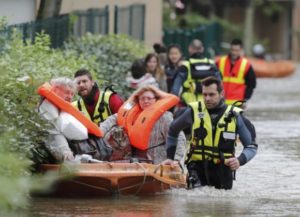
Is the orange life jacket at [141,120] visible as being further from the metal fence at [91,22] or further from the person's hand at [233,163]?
the metal fence at [91,22]

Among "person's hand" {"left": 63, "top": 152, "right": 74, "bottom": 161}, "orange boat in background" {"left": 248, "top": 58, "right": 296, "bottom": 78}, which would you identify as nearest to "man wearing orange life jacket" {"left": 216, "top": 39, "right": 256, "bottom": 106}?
"person's hand" {"left": 63, "top": 152, "right": 74, "bottom": 161}

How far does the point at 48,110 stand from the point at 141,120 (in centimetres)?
136

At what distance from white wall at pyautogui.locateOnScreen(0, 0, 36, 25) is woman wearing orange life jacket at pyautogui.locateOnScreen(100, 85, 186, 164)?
280 inches

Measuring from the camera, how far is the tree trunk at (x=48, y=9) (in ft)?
75.6

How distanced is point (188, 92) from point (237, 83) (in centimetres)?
140

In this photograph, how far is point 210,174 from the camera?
13867 millimetres

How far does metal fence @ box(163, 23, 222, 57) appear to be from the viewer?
3391 cm

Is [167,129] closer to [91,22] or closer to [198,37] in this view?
[91,22]

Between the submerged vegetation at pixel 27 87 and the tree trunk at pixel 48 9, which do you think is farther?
the tree trunk at pixel 48 9

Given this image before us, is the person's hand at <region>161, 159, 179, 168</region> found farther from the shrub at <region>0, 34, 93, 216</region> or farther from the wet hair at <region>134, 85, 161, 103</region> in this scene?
the shrub at <region>0, 34, 93, 216</region>

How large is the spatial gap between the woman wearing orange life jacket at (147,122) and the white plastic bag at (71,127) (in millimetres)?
794

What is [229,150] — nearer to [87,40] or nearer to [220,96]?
[220,96]

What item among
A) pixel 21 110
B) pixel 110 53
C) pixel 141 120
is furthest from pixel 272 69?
pixel 21 110

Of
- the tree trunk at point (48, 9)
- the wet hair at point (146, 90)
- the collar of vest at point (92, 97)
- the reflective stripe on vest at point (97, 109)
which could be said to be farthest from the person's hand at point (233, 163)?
the tree trunk at point (48, 9)
